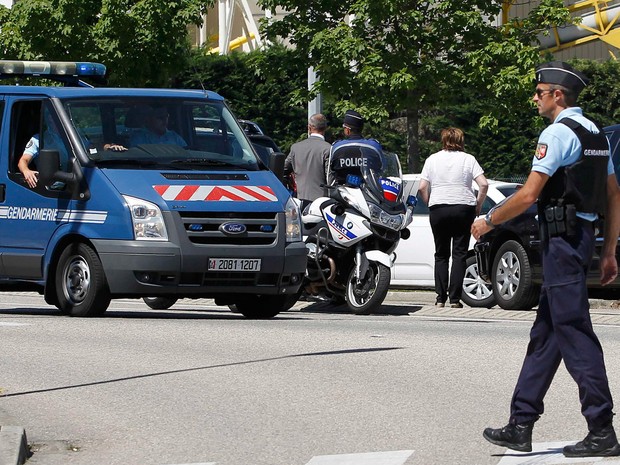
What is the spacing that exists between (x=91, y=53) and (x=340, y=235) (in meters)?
14.4

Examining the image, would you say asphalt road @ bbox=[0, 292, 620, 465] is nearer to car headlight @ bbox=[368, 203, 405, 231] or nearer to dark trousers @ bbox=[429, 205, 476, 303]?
car headlight @ bbox=[368, 203, 405, 231]

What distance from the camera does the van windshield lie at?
13781 mm

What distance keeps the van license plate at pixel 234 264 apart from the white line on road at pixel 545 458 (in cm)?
637

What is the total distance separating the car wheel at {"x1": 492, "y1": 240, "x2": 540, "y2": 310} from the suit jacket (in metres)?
2.00

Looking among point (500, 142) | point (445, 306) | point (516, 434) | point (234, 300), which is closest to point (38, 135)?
point (234, 300)

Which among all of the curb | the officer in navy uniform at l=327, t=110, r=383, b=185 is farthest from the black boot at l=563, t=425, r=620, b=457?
the officer in navy uniform at l=327, t=110, r=383, b=185

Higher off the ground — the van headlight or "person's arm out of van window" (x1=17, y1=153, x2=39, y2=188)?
"person's arm out of van window" (x1=17, y1=153, x2=39, y2=188)

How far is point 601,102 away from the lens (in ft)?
103

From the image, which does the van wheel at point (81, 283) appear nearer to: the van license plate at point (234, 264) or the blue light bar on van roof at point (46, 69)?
the van license plate at point (234, 264)

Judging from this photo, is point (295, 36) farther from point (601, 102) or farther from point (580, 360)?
point (580, 360)

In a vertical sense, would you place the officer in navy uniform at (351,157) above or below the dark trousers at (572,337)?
above

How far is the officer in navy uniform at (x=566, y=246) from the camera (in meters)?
6.90

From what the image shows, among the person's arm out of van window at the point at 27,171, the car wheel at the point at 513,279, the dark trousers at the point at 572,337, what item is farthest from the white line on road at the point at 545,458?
the car wheel at the point at 513,279

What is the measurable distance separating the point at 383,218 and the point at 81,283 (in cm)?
339
